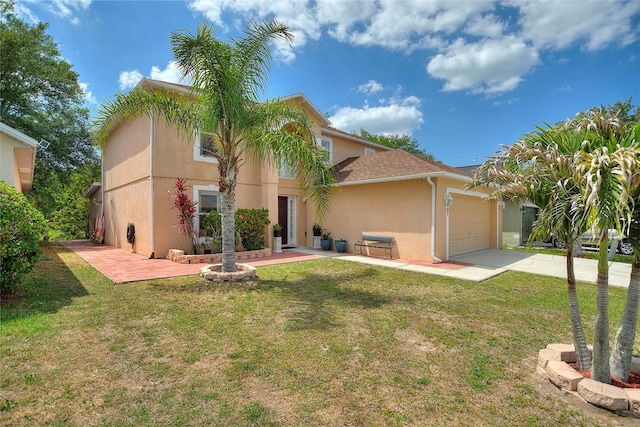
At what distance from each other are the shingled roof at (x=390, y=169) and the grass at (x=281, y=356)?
5582 millimetres

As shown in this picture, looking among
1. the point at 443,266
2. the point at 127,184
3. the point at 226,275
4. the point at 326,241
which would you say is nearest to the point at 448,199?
the point at 443,266

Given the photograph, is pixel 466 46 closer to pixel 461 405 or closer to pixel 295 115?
pixel 295 115

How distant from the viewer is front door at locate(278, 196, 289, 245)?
15.7 m

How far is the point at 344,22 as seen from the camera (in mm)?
13094

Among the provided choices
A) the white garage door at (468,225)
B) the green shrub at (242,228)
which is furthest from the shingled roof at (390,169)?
the green shrub at (242,228)

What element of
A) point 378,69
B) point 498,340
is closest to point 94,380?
point 498,340

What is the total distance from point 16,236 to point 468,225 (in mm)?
15026

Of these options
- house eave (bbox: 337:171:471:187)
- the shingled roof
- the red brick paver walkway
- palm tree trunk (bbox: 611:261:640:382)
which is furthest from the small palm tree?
the red brick paver walkway

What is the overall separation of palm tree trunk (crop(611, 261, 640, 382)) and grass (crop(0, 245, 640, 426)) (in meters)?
0.79

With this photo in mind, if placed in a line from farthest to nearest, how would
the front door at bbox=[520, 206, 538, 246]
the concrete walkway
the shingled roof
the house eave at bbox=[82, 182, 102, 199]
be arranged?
the house eave at bbox=[82, 182, 102, 199] < the front door at bbox=[520, 206, 538, 246] < the shingled roof < the concrete walkway

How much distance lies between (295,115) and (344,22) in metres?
7.16

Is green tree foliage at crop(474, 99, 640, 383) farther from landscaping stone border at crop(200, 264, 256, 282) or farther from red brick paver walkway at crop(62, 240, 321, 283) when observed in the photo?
red brick paver walkway at crop(62, 240, 321, 283)

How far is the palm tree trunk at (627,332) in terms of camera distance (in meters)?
3.26

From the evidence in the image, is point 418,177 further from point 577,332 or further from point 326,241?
point 577,332
